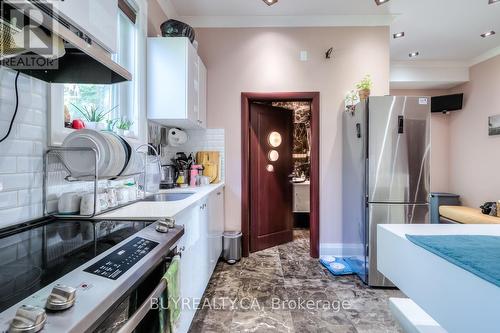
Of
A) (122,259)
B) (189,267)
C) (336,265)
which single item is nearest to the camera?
(122,259)

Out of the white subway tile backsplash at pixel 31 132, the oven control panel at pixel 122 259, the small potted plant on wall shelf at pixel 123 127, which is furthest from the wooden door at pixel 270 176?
the oven control panel at pixel 122 259

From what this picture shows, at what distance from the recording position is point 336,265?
2852mm

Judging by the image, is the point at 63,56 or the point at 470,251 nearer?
the point at 470,251

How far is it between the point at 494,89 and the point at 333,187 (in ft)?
10.8

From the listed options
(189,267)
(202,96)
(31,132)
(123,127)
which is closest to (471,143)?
(202,96)

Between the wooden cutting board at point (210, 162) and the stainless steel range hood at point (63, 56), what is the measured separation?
73.0 inches

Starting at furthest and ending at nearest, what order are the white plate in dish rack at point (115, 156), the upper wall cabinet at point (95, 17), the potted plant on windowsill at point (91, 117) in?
1. the potted plant on windowsill at point (91, 117)
2. the white plate in dish rack at point (115, 156)
3. the upper wall cabinet at point (95, 17)

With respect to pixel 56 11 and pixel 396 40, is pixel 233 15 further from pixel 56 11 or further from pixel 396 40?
pixel 56 11

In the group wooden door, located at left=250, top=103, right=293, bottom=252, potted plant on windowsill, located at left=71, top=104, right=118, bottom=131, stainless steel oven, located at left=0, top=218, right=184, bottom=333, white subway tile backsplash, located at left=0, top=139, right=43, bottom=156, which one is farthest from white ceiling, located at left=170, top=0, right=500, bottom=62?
stainless steel oven, located at left=0, top=218, right=184, bottom=333

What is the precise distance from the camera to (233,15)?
3145mm

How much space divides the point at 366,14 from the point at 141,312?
3.68 metres

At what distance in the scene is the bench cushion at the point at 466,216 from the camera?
135 inches

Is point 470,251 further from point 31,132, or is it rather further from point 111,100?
point 111,100

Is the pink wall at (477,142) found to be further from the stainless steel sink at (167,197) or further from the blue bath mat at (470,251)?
the stainless steel sink at (167,197)
